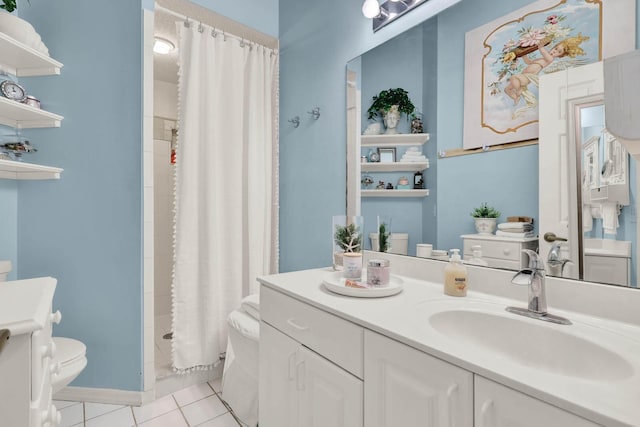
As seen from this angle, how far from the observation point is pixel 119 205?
181 cm

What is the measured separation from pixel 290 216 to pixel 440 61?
1.37 meters

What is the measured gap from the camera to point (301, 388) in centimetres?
109

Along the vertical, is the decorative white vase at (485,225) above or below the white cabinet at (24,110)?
below

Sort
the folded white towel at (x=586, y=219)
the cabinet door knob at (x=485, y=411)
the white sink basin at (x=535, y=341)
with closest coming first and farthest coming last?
the cabinet door knob at (x=485, y=411), the white sink basin at (x=535, y=341), the folded white towel at (x=586, y=219)

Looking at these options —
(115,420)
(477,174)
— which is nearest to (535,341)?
(477,174)

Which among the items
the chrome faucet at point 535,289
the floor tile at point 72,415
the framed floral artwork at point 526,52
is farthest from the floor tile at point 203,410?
the framed floral artwork at point 526,52

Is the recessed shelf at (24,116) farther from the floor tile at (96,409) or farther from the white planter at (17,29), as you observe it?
the floor tile at (96,409)

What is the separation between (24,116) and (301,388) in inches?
79.5

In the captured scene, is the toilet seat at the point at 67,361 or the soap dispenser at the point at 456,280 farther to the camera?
the toilet seat at the point at 67,361

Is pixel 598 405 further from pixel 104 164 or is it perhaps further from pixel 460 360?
pixel 104 164

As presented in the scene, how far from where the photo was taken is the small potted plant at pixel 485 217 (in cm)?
115

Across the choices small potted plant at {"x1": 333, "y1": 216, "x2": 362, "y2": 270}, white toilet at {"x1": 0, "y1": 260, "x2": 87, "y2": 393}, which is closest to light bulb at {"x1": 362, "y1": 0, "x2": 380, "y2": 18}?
small potted plant at {"x1": 333, "y1": 216, "x2": 362, "y2": 270}

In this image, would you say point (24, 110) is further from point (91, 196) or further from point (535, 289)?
point (535, 289)

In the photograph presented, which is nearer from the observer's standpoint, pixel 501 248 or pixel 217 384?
pixel 501 248
